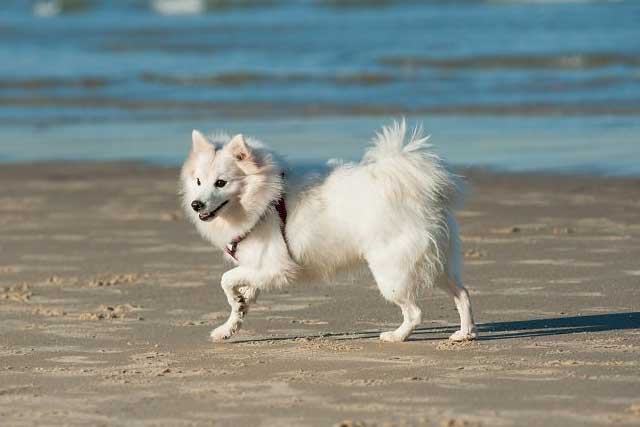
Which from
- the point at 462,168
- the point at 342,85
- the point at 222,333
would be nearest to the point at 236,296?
the point at 222,333

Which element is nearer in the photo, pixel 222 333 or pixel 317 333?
pixel 222 333

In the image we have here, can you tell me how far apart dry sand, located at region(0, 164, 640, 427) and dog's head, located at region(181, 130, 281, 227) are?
660 mm

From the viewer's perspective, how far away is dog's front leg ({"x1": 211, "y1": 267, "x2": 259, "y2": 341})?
21.5ft

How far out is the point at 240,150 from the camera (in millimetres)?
6465

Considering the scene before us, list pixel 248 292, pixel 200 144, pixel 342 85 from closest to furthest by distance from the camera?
pixel 200 144 → pixel 248 292 → pixel 342 85

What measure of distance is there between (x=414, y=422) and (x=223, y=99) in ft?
52.1

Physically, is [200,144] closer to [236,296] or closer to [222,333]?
[236,296]

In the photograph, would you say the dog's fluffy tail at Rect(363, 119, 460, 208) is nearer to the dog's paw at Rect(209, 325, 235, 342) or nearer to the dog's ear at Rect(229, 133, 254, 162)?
the dog's ear at Rect(229, 133, 254, 162)

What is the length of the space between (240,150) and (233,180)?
0.53ft

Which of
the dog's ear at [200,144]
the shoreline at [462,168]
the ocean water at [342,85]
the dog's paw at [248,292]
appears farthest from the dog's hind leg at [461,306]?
the ocean water at [342,85]

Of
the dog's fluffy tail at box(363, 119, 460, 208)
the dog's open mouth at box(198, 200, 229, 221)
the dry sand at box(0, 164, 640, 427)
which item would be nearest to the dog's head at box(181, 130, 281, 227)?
the dog's open mouth at box(198, 200, 229, 221)

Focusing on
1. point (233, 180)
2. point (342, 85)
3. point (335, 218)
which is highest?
point (233, 180)

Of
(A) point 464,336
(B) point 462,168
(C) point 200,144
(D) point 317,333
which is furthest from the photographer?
(B) point 462,168

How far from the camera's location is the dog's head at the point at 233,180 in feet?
21.2
